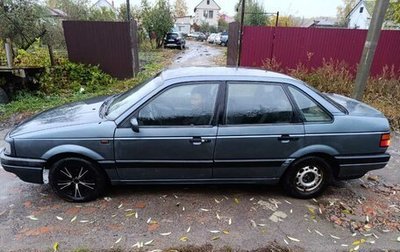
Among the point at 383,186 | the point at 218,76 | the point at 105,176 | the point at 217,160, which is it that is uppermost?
the point at 218,76

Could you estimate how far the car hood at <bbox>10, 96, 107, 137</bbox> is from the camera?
3588mm

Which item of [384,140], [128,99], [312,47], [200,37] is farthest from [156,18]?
[200,37]

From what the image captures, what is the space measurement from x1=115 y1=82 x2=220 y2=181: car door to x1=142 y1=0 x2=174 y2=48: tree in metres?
23.9

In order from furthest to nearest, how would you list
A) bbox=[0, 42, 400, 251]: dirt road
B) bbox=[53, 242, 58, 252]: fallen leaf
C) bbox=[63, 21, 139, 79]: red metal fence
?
1. bbox=[63, 21, 139, 79]: red metal fence
2. bbox=[0, 42, 400, 251]: dirt road
3. bbox=[53, 242, 58, 252]: fallen leaf

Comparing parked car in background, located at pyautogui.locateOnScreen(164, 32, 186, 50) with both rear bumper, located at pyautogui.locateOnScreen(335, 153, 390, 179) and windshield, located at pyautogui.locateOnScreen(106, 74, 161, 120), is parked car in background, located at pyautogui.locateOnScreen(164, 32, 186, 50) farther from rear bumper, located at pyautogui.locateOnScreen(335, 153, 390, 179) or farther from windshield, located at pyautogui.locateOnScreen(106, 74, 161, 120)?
rear bumper, located at pyautogui.locateOnScreen(335, 153, 390, 179)

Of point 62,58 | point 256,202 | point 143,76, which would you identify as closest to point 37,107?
point 62,58

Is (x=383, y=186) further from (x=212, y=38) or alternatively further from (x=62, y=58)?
(x=212, y=38)

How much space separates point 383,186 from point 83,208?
4.03 metres

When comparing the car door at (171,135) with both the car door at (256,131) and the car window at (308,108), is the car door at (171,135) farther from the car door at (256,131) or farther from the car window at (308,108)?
the car window at (308,108)

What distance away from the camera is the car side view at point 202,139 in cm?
350

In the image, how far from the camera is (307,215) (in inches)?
144

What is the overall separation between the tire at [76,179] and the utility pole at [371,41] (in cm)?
508

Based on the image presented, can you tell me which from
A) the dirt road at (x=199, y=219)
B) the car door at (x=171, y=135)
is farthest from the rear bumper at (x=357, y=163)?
the car door at (x=171, y=135)

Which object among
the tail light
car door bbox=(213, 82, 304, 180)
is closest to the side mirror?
car door bbox=(213, 82, 304, 180)
